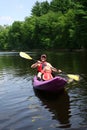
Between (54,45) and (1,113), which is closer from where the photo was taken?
(1,113)

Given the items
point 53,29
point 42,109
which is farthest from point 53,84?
point 53,29

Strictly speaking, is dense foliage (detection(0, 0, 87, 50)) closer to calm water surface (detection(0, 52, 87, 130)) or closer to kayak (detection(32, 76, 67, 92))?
calm water surface (detection(0, 52, 87, 130))

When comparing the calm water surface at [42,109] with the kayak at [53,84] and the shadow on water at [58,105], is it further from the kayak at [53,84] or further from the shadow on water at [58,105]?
the kayak at [53,84]

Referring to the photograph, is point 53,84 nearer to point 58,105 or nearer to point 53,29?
point 58,105

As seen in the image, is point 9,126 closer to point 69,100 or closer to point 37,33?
point 69,100

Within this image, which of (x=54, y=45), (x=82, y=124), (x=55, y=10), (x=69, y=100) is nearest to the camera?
(x=82, y=124)

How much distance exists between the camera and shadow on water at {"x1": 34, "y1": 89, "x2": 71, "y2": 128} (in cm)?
1074

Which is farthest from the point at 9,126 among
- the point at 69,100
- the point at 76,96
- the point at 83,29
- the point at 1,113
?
the point at 83,29

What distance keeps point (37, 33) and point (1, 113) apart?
94.2 m

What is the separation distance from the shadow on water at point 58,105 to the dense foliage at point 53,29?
162ft

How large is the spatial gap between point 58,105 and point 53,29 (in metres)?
80.3

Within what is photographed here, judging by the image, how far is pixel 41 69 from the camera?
18578mm

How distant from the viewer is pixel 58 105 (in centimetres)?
1327

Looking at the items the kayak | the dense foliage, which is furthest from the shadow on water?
the dense foliage
